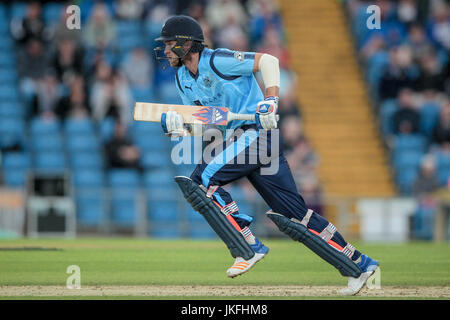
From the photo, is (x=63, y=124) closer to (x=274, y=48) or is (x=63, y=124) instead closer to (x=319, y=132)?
(x=274, y=48)

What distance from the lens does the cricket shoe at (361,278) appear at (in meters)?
7.58

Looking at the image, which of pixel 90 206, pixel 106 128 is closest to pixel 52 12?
pixel 106 128

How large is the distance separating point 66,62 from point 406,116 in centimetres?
655

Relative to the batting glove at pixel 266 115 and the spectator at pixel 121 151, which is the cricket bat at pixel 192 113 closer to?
the batting glove at pixel 266 115

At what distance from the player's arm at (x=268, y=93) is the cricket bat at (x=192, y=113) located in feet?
0.97

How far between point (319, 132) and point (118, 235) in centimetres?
555

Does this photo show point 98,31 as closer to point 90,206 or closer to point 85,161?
point 85,161

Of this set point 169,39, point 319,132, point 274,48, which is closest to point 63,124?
point 274,48

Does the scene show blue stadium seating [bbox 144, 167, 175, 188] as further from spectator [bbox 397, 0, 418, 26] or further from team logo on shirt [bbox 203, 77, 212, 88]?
team logo on shirt [bbox 203, 77, 212, 88]

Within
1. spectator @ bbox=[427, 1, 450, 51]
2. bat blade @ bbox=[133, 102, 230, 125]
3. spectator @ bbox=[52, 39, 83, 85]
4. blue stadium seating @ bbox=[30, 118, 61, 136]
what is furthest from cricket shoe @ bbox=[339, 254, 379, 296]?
spectator @ bbox=[427, 1, 450, 51]

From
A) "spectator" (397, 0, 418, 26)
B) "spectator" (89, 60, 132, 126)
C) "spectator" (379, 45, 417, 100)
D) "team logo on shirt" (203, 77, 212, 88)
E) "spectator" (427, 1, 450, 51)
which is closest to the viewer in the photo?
"team logo on shirt" (203, 77, 212, 88)

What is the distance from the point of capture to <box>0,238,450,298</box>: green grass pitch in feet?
27.7

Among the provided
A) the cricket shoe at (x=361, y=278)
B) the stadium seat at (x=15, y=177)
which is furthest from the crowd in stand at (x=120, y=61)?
the cricket shoe at (x=361, y=278)

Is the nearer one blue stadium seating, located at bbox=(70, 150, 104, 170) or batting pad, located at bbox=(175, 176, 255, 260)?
batting pad, located at bbox=(175, 176, 255, 260)
